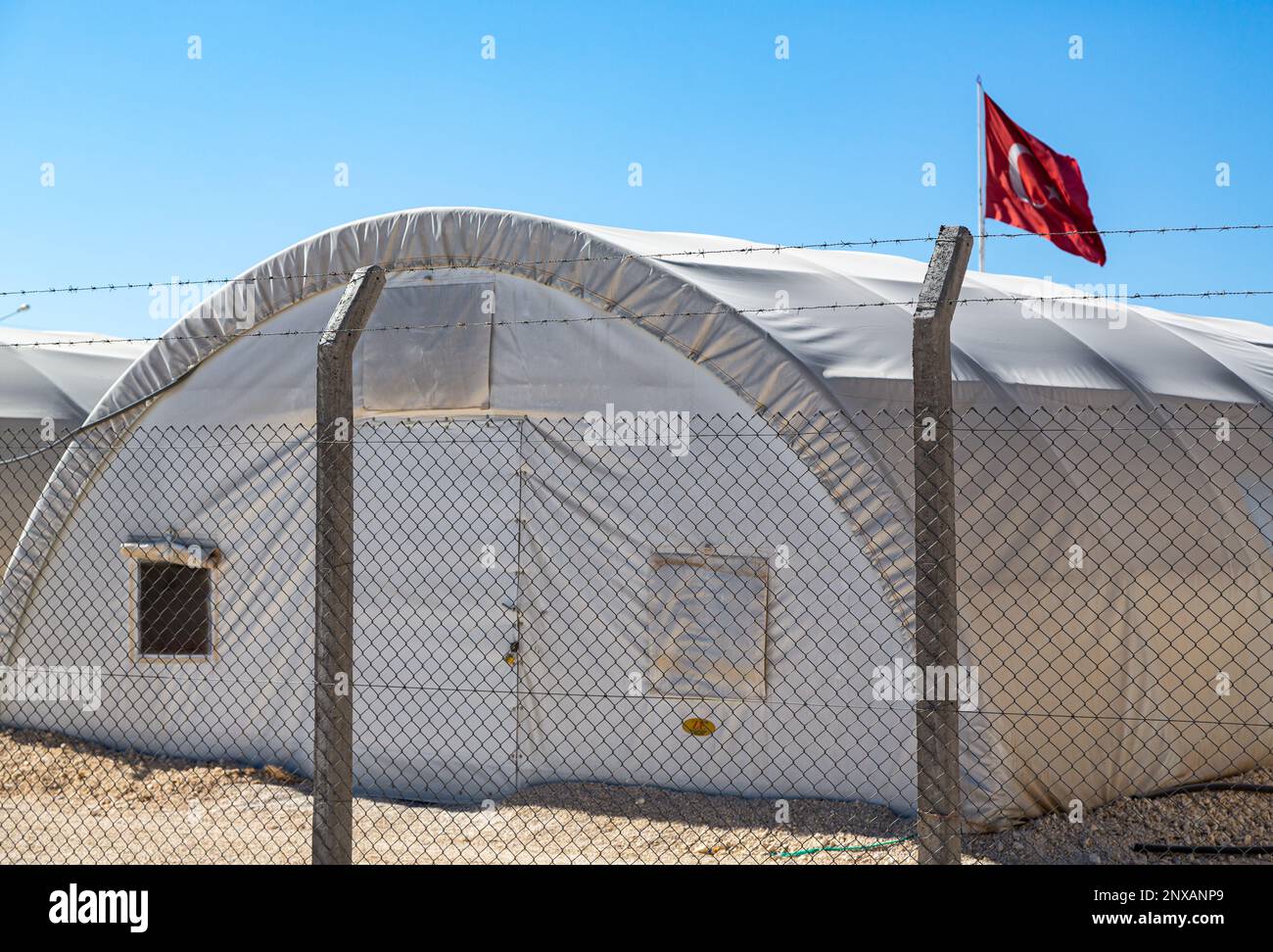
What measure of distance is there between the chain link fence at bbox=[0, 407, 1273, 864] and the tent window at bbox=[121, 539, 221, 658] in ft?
0.20

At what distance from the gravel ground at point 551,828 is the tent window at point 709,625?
70 centimetres

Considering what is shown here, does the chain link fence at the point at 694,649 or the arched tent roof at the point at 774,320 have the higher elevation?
the arched tent roof at the point at 774,320

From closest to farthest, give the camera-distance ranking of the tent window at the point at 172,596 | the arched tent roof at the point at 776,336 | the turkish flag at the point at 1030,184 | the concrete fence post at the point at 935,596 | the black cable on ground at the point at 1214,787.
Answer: the concrete fence post at the point at 935,596, the arched tent roof at the point at 776,336, the black cable on ground at the point at 1214,787, the tent window at the point at 172,596, the turkish flag at the point at 1030,184

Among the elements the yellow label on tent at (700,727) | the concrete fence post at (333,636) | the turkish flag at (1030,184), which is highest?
the turkish flag at (1030,184)

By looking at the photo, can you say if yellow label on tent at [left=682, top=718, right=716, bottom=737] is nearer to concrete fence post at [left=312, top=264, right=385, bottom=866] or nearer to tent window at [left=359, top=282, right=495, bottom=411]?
tent window at [left=359, top=282, right=495, bottom=411]

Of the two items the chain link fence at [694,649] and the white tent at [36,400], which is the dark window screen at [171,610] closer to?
the chain link fence at [694,649]

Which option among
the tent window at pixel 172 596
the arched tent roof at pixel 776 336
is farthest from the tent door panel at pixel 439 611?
the tent window at pixel 172 596

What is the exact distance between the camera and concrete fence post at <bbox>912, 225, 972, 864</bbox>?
3.91 meters

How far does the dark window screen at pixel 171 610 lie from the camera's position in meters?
9.50

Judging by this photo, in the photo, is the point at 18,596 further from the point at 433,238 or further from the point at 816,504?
the point at 816,504

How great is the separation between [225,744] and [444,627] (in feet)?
→ 6.83

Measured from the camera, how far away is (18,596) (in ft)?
31.9

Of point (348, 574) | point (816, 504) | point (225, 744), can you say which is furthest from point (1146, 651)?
point (225, 744)

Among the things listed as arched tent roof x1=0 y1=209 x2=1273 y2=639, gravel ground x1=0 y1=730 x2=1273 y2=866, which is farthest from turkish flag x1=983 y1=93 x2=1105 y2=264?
gravel ground x1=0 y1=730 x2=1273 y2=866
